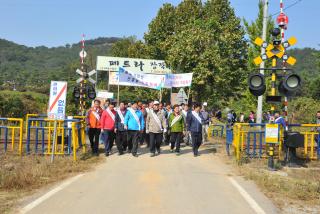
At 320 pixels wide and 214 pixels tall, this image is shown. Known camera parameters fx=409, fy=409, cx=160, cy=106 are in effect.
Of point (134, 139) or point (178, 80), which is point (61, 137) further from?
point (178, 80)

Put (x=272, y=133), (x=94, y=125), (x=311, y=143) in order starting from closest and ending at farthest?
(x=272, y=133) → (x=94, y=125) → (x=311, y=143)

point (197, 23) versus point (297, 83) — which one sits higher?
point (197, 23)

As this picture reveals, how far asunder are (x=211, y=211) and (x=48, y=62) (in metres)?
151

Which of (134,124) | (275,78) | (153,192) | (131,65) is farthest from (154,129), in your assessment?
(131,65)

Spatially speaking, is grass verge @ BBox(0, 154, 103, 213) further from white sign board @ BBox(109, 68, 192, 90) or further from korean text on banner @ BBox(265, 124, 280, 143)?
white sign board @ BBox(109, 68, 192, 90)

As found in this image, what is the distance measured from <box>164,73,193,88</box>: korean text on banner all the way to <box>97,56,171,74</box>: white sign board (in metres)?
10.2

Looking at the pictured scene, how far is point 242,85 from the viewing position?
37656mm

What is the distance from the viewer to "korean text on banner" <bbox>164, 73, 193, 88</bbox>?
21016mm

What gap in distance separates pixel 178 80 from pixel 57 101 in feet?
35.0

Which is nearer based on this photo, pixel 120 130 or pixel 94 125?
pixel 94 125

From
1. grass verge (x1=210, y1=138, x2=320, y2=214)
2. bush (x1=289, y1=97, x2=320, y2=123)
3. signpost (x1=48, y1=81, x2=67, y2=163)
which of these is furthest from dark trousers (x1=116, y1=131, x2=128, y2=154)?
bush (x1=289, y1=97, x2=320, y2=123)

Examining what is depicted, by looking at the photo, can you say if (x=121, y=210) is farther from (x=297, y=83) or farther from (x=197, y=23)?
(x=197, y=23)

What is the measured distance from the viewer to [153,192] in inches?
311

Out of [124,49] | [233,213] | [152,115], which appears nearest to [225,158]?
[152,115]
